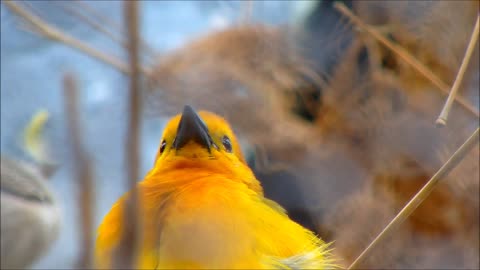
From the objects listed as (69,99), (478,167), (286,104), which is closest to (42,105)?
(286,104)

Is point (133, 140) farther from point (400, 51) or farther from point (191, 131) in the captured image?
point (400, 51)

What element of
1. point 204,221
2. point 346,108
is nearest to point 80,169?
point 204,221

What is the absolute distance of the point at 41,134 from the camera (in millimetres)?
1271

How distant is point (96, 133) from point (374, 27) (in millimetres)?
560

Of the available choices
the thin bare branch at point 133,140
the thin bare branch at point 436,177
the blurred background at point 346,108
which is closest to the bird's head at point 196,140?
the blurred background at point 346,108

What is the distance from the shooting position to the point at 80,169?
9.1 inches

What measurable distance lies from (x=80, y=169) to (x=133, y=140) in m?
0.02

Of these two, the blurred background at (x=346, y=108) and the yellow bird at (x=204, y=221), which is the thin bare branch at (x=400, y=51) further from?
the yellow bird at (x=204, y=221)

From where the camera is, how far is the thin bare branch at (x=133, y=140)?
24cm

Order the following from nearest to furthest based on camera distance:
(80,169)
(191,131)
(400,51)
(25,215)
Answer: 1. (80,169)
2. (191,131)
3. (400,51)
4. (25,215)

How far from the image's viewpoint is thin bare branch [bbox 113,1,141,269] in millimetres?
237

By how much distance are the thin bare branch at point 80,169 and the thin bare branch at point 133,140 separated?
0.05ft

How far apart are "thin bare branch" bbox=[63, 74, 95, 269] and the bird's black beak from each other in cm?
40

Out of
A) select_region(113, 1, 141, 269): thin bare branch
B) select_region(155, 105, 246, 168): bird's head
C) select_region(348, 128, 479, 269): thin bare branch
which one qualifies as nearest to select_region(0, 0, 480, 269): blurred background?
select_region(155, 105, 246, 168): bird's head
